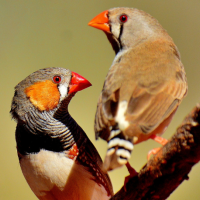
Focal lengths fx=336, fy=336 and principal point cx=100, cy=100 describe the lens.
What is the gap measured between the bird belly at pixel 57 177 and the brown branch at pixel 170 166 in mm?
749

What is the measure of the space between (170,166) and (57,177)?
1.33 m

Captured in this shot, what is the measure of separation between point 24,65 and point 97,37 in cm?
160

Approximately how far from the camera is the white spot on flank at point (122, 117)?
2060 millimetres

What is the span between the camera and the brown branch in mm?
1860

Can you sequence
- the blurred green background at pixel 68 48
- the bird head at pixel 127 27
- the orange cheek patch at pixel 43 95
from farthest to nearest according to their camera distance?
the blurred green background at pixel 68 48
the orange cheek patch at pixel 43 95
the bird head at pixel 127 27

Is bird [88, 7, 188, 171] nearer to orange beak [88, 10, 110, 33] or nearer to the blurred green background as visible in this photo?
orange beak [88, 10, 110, 33]

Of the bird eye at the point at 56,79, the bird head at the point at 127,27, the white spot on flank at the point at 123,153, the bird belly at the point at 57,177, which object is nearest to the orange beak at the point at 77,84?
the bird eye at the point at 56,79

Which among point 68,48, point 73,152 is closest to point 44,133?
point 73,152

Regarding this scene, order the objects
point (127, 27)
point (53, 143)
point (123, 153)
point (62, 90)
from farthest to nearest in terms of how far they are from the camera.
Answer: point (62, 90)
point (53, 143)
point (127, 27)
point (123, 153)

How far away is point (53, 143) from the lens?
3.17 meters

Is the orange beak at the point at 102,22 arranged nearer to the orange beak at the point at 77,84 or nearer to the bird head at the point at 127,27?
the bird head at the point at 127,27

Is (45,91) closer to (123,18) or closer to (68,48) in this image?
(123,18)

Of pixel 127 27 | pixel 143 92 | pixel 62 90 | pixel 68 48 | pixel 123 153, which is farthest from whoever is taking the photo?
pixel 68 48

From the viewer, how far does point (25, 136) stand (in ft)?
10.5
